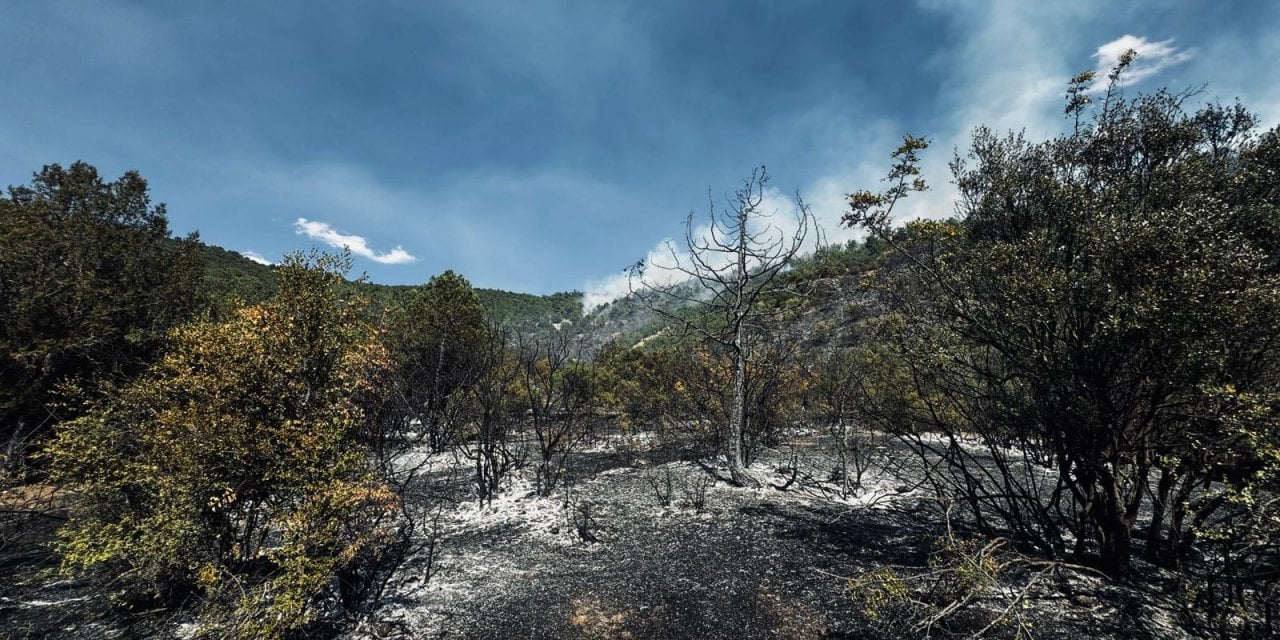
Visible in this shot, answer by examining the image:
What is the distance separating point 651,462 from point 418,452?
1142 cm

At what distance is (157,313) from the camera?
66.5 ft

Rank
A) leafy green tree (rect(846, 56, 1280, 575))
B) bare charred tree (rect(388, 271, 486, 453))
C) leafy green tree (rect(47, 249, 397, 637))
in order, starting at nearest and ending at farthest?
leafy green tree (rect(846, 56, 1280, 575)), leafy green tree (rect(47, 249, 397, 637)), bare charred tree (rect(388, 271, 486, 453))

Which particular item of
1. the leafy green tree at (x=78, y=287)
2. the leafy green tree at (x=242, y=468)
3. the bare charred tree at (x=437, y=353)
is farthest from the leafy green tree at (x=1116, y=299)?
the leafy green tree at (x=78, y=287)

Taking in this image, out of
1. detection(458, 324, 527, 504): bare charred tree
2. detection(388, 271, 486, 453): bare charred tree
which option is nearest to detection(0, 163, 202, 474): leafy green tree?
detection(388, 271, 486, 453): bare charred tree

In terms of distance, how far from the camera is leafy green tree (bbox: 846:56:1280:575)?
5.57m

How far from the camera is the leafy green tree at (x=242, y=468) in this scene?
6.52m

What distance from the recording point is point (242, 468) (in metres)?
6.77

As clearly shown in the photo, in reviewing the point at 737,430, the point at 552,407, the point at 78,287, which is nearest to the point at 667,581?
the point at 737,430

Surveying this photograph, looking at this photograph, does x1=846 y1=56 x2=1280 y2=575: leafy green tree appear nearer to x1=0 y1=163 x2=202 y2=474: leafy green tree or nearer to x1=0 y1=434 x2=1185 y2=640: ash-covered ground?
x1=0 y1=434 x2=1185 y2=640: ash-covered ground

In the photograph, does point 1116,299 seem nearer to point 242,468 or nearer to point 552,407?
point 242,468

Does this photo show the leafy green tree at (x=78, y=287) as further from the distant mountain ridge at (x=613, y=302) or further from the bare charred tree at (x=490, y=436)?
the bare charred tree at (x=490, y=436)

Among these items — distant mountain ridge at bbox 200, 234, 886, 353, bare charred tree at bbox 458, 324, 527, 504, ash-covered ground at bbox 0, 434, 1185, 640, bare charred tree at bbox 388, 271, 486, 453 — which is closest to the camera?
ash-covered ground at bbox 0, 434, 1185, 640

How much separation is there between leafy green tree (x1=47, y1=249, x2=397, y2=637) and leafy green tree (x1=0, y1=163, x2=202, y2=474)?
29.9 feet

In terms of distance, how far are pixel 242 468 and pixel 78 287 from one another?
60.5 ft
